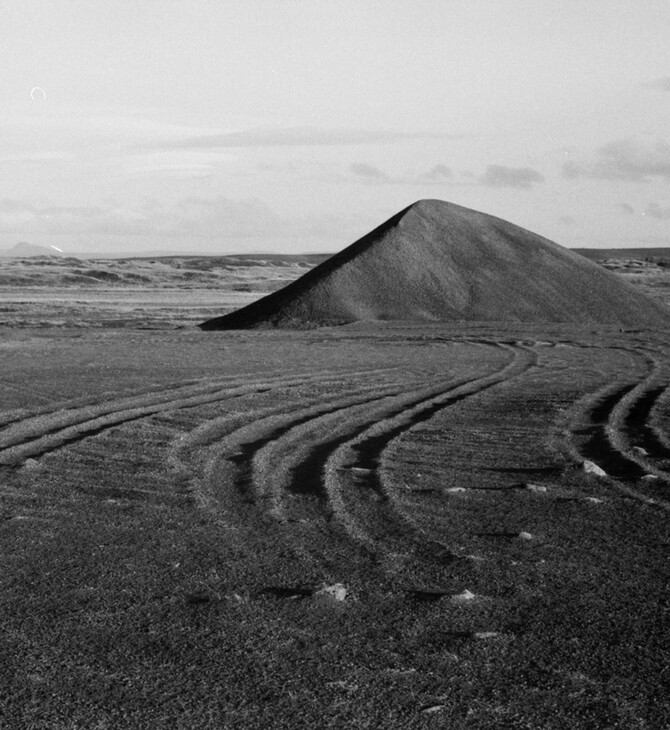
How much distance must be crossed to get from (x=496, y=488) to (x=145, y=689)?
3915 millimetres

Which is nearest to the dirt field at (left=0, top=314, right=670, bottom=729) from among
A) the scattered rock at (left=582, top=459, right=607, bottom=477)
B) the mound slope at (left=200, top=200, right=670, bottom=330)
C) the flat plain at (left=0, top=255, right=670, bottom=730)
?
the flat plain at (left=0, top=255, right=670, bottom=730)

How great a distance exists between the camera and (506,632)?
4.23m

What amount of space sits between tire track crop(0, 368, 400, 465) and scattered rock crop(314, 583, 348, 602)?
12.9 feet

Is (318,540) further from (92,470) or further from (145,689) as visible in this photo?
(92,470)

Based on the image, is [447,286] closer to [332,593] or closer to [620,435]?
[620,435]

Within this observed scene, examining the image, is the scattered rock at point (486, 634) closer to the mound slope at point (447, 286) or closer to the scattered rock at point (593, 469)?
the scattered rock at point (593, 469)

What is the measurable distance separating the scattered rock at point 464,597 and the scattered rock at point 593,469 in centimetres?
310

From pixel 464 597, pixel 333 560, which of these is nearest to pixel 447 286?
pixel 333 560

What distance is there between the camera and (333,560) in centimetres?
526

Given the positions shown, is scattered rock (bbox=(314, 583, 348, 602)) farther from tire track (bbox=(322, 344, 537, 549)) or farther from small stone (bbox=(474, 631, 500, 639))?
tire track (bbox=(322, 344, 537, 549))

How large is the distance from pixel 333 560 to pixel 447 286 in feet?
81.6

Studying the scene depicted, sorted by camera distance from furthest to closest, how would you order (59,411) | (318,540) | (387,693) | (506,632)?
(59,411) < (318,540) < (506,632) < (387,693)

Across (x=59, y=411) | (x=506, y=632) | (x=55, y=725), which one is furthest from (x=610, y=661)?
(x=59, y=411)

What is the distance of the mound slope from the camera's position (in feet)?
93.4
